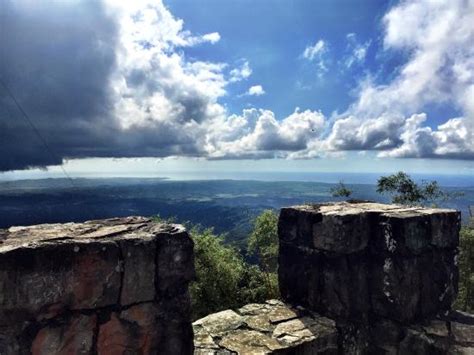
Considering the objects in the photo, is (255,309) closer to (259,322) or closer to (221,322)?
(259,322)

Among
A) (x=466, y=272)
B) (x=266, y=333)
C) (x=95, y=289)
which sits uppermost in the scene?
(x=95, y=289)

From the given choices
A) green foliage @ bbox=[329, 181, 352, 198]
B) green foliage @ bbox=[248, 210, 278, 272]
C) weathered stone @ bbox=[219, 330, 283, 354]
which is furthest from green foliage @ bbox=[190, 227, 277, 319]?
weathered stone @ bbox=[219, 330, 283, 354]

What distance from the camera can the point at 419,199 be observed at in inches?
861

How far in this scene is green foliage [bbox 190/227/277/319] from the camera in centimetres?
1594

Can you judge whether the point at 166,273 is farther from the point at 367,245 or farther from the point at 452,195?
the point at 452,195

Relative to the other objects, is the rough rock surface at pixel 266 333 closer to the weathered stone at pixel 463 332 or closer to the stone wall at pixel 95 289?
the stone wall at pixel 95 289

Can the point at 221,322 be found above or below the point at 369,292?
below

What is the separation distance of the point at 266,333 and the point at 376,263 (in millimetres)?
1657

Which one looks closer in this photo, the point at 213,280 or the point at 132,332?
the point at 132,332

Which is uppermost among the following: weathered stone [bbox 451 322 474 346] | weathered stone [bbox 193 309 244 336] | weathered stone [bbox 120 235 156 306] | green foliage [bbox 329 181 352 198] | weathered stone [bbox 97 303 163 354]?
weathered stone [bbox 120 235 156 306]

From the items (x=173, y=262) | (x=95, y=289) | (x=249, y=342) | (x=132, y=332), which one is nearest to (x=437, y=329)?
(x=249, y=342)

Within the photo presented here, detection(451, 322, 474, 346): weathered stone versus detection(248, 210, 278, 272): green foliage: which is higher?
detection(451, 322, 474, 346): weathered stone

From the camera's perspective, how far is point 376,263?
507cm

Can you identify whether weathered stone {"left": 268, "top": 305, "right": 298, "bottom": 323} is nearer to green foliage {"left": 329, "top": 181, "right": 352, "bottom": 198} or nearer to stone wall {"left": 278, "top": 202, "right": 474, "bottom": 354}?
stone wall {"left": 278, "top": 202, "right": 474, "bottom": 354}
